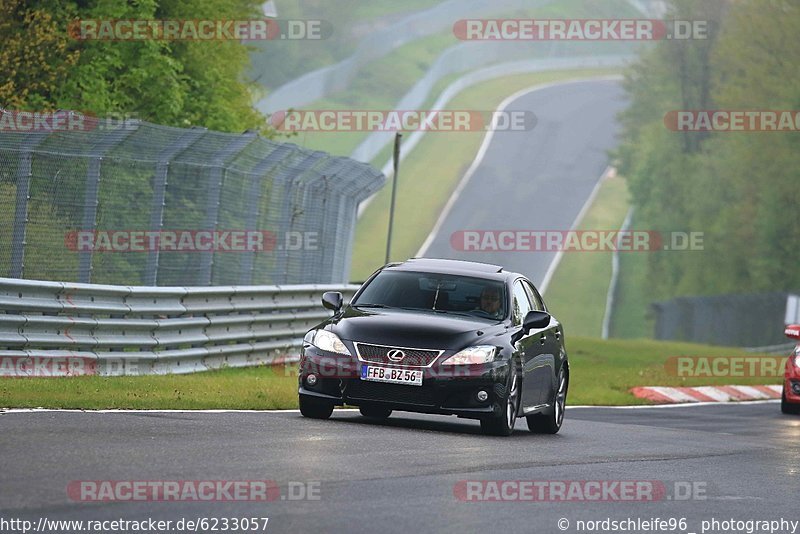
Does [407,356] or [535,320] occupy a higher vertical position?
[535,320]

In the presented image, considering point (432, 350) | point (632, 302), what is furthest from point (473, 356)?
point (632, 302)

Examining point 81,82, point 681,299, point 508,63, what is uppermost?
point 508,63

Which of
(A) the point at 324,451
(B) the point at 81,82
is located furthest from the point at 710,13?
(A) the point at 324,451

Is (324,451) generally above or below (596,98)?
below

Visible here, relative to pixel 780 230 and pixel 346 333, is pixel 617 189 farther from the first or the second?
pixel 346 333

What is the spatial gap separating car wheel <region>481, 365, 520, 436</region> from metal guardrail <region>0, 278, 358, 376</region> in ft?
15.8

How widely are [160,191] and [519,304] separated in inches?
248

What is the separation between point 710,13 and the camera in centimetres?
7019

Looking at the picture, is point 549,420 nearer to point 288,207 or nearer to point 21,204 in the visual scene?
point 21,204

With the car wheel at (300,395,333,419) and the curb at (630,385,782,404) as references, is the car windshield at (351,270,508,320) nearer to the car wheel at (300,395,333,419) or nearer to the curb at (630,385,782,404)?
the car wheel at (300,395,333,419)

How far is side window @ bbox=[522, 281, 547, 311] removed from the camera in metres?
17.1

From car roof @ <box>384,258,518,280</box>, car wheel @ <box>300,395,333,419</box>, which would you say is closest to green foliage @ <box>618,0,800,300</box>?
car roof @ <box>384,258,518,280</box>

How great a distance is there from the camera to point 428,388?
47.9ft

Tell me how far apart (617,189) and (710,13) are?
32.3ft
